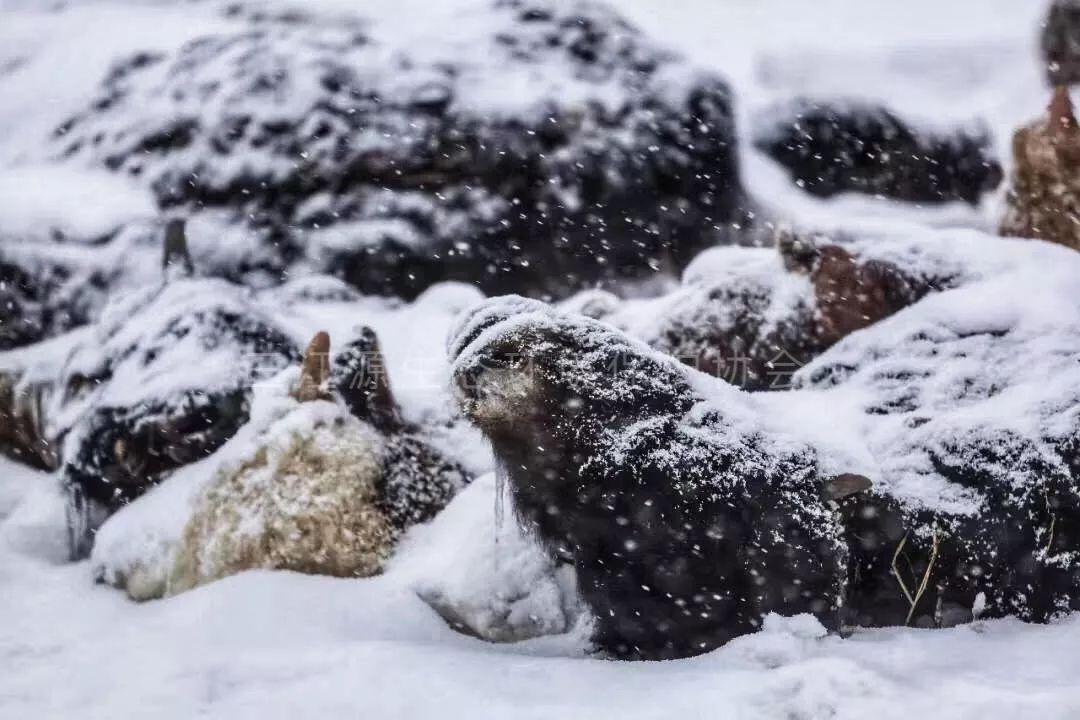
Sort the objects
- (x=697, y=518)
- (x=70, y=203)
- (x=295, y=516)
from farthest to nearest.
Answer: (x=70, y=203)
(x=295, y=516)
(x=697, y=518)

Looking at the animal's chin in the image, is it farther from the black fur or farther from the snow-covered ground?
the snow-covered ground

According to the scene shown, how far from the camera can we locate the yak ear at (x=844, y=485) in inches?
103

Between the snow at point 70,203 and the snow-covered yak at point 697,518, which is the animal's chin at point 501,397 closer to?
the snow-covered yak at point 697,518

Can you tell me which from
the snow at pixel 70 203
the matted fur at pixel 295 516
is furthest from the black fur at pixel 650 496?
the snow at pixel 70 203

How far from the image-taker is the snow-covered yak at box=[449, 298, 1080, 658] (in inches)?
102

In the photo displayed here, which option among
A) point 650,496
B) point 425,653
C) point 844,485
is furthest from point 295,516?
point 844,485

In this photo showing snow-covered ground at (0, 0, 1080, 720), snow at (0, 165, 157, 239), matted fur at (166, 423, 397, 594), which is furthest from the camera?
snow at (0, 165, 157, 239)

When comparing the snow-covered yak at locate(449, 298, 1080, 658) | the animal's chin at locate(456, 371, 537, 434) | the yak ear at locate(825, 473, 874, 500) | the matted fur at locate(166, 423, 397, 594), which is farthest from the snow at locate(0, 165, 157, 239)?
the yak ear at locate(825, 473, 874, 500)

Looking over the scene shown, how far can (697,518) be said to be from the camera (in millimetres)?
2594

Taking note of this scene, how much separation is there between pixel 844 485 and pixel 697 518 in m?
0.49

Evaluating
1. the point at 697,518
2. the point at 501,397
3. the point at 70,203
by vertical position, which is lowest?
the point at 70,203

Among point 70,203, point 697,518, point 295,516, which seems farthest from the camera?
point 70,203

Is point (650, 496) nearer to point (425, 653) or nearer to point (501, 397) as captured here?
point (501, 397)

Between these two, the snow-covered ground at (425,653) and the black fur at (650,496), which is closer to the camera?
the snow-covered ground at (425,653)
